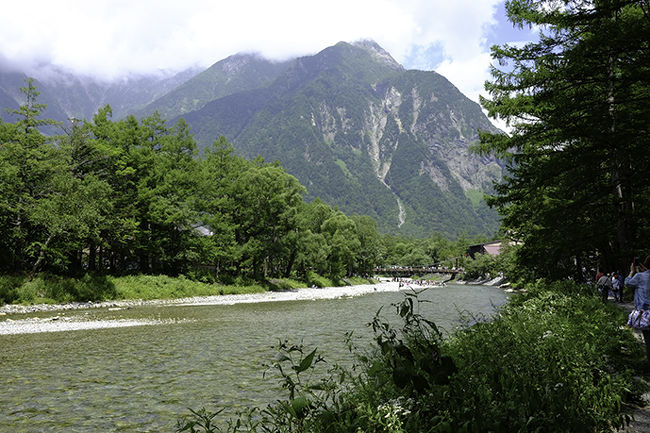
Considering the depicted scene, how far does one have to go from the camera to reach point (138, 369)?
39.6ft

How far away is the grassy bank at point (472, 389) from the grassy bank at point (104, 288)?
86.6 ft

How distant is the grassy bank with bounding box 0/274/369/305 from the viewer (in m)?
28.0

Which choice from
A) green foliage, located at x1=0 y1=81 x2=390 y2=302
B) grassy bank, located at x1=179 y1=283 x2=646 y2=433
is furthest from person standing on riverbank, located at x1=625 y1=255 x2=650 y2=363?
green foliage, located at x1=0 y1=81 x2=390 y2=302

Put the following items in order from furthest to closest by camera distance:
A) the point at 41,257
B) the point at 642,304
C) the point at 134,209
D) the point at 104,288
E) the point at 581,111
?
the point at 134,209 < the point at 104,288 < the point at 41,257 < the point at 581,111 < the point at 642,304

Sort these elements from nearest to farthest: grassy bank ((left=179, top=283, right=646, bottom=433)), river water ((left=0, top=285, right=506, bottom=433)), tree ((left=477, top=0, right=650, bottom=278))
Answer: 1. grassy bank ((left=179, top=283, right=646, bottom=433))
2. river water ((left=0, top=285, right=506, bottom=433))
3. tree ((left=477, top=0, right=650, bottom=278))

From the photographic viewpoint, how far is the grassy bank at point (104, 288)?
28008mm

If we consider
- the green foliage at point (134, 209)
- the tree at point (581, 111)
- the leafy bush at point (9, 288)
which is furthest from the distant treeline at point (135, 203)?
the tree at point (581, 111)

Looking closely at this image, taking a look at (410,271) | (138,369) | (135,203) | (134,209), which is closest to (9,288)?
(134,209)

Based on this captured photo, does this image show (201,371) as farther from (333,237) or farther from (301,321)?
(333,237)

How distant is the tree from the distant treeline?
28892mm

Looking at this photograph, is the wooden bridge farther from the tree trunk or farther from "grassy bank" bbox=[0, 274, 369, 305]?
the tree trunk

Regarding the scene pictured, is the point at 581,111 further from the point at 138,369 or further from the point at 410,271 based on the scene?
the point at 410,271

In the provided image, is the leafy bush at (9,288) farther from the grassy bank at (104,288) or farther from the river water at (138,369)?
the river water at (138,369)

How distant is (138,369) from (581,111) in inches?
674
